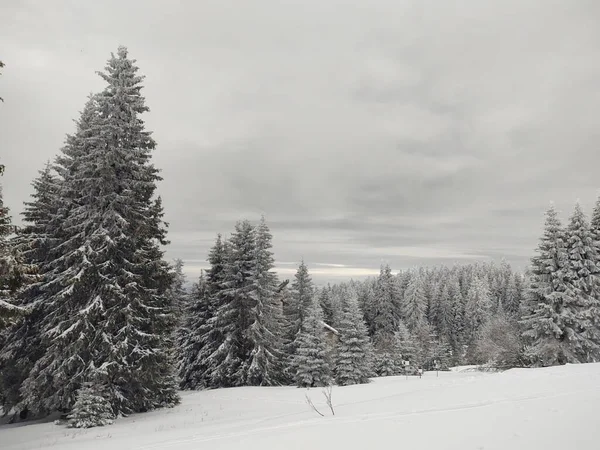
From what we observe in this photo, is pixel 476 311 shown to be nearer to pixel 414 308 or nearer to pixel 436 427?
pixel 414 308

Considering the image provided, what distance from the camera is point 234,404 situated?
19.8 metres

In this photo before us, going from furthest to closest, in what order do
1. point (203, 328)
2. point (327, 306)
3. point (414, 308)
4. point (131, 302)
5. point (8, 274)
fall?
point (414, 308), point (327, 306), point (203, 328), point (131, 302), point (8, 274)

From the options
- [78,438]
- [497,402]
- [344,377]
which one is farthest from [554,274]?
[78,438]

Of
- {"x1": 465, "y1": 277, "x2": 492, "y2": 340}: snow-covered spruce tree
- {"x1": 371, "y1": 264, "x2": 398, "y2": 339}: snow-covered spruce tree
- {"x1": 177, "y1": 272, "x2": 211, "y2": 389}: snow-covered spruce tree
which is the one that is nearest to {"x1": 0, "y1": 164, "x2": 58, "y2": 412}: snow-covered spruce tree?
{"x1": 177, "y1": 272, "x2": 211, "y2": 389}: snow-covered spruce tree

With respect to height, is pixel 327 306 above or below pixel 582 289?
below

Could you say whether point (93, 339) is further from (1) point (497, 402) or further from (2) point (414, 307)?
(2) point (414, 307)

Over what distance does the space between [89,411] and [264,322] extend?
18.6 metres

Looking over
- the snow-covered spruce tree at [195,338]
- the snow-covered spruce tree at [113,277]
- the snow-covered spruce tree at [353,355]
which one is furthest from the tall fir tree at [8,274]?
the snow-covered spruce tree at [195,338]

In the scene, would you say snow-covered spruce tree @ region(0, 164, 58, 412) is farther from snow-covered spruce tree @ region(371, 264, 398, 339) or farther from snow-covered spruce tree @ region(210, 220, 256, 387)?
snow-covered spruce tree @ region(371, 264, 398, 339)

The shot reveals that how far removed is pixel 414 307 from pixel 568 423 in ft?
251

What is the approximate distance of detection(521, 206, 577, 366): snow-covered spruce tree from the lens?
26938 millimetres

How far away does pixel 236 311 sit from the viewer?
32.3 metres

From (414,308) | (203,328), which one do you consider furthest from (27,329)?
(414,308)

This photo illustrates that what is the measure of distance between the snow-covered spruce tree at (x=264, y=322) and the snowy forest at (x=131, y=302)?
13 cm
